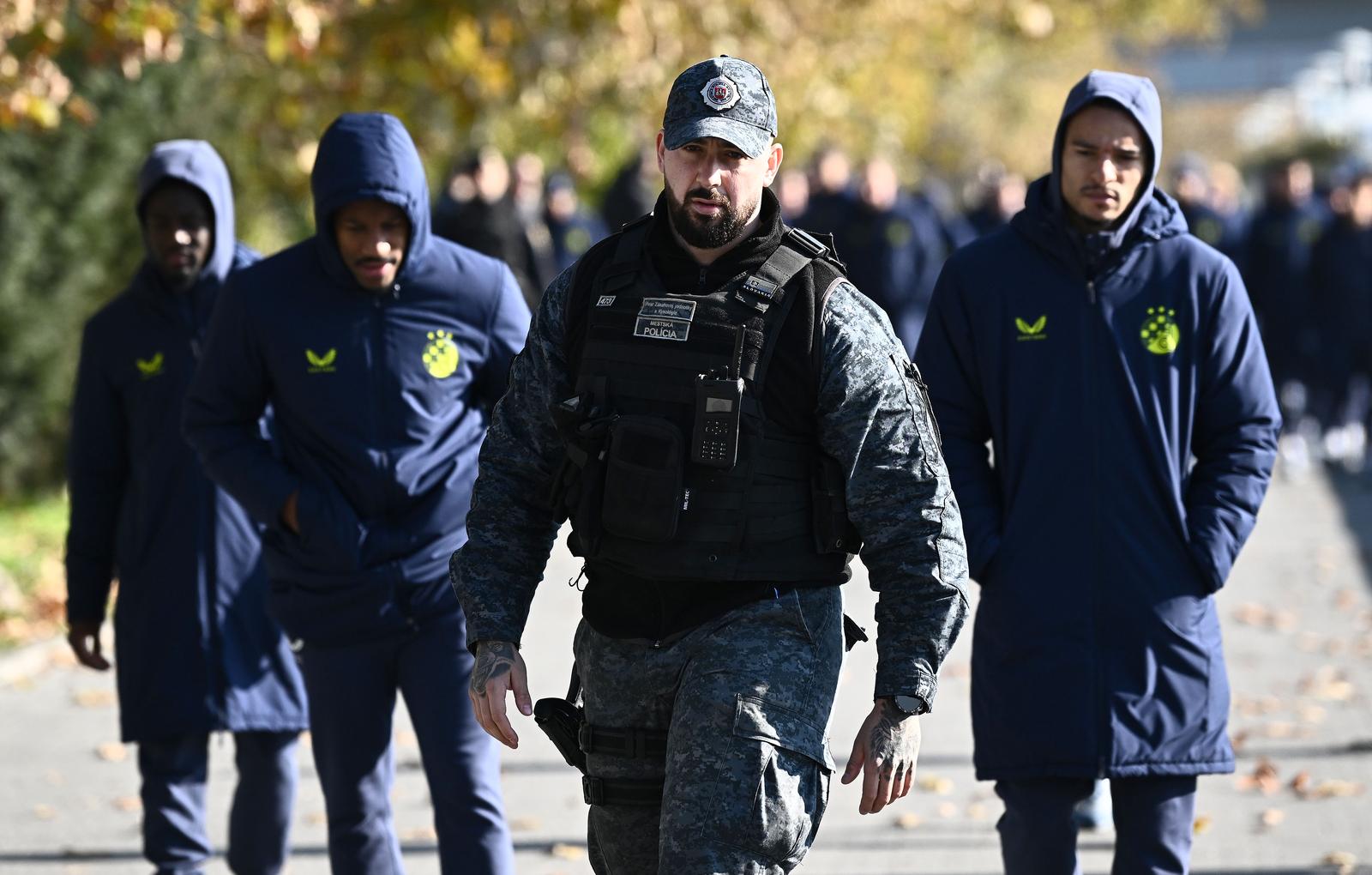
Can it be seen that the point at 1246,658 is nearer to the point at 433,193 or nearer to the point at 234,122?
the point at 234,122

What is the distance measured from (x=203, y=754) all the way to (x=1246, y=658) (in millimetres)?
5586

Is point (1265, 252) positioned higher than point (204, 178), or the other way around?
point (1265, 252)

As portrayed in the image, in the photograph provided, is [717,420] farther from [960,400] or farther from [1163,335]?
[1163,335]

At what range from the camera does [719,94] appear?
388 cm

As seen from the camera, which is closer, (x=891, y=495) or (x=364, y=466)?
(x=891, y=495)

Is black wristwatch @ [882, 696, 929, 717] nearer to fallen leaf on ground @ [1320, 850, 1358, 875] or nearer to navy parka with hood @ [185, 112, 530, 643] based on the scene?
navy parka with hood @ [185, 112, 530, 643]

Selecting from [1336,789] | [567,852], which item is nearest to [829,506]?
[567,852]

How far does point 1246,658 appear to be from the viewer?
9.64 metres

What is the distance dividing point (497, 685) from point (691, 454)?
23.1 inches

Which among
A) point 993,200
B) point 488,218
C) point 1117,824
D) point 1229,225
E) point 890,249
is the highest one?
point 993,200

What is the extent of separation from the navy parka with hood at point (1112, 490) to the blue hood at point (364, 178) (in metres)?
1.42

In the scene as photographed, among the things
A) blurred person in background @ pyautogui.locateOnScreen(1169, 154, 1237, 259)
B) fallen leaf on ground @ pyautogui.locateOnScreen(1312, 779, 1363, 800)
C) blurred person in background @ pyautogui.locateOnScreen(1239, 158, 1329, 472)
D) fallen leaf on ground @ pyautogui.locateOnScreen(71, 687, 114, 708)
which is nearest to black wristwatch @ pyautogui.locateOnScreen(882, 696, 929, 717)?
fallen leaf on ground @ pyautogui.locateOnScreen(1312, 779, 1363, 800)

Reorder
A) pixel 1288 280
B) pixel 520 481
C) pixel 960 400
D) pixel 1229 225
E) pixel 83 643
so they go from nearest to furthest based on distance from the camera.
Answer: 1. pixel 520 481
2. pixel 960 400
3. pixel 83 643
4. pixel 1288 280
5. pixel 1229 225

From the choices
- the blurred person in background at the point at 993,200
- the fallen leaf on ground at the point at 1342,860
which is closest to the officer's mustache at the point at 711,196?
the fallen leaf on ground at the point at 1342,860
